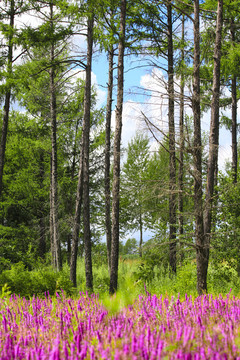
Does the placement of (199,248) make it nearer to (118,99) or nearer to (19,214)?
(118,99)

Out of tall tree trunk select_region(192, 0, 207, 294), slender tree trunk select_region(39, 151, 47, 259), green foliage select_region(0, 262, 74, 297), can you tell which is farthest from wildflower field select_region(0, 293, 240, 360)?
slender tree trunk select_region(39, 151, 47, 259)

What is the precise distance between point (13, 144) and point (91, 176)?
5326 mm

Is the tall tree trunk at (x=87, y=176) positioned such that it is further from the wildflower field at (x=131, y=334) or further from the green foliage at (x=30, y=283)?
the wildflower field at (x=131, y=334)

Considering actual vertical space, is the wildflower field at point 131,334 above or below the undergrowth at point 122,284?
above

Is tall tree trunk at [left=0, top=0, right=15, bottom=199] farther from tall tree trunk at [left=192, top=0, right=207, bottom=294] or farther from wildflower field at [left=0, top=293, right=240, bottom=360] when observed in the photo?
wildflower field at [left=0, top=293, right=240, bottom=360]

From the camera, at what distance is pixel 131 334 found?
2559 mm

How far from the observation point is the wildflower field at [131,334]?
2242 mm

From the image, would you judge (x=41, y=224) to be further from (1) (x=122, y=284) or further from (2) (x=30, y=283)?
(1) (x=122, y=284)

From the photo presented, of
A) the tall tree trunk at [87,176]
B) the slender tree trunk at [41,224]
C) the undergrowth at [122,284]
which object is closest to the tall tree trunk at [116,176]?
the undergrowth at [122,284]

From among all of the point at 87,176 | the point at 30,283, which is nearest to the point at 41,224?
the point at 87,176

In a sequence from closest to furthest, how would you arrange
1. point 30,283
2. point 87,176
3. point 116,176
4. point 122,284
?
point 122,284, point 30,283, point 116,176, point 87,176

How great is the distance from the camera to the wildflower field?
7.36ft

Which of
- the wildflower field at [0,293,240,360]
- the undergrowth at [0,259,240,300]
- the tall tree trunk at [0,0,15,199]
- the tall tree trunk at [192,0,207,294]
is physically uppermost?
the tall tree trunk at [0,0,15,199]

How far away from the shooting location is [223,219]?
38.9 feet
